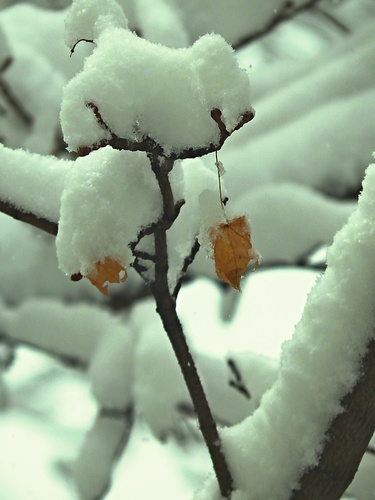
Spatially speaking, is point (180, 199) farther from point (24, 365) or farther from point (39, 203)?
point (24, 365)

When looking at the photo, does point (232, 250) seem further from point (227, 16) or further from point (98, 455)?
point (227, 16)

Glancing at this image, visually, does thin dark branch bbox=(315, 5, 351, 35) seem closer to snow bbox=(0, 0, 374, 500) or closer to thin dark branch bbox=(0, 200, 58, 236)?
snow bbox=(0, 0, 374, 500)

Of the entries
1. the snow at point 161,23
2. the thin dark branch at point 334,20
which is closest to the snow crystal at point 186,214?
the snow at point 161,23

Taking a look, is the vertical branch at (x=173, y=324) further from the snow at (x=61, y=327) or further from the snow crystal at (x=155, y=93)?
the snow at (x=61, y=327)

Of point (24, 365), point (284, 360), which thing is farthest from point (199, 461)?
point (284, 360)

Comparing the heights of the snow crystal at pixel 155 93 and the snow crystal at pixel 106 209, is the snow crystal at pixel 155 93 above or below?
above

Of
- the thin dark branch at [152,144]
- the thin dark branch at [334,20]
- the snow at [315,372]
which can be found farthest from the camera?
the thin dark branch at [334,20]
